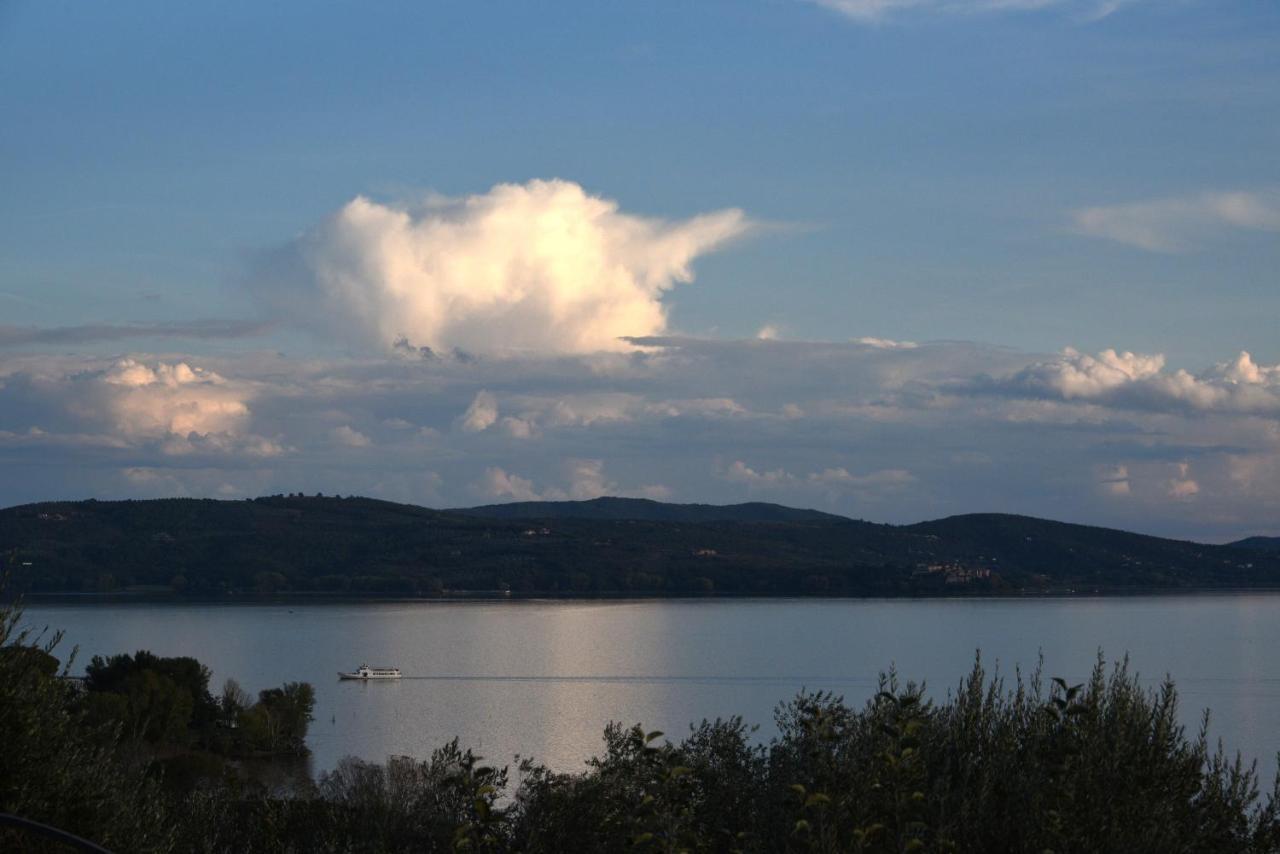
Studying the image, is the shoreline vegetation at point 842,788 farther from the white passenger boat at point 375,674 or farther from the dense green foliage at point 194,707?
the white passenger boat at point 375,674

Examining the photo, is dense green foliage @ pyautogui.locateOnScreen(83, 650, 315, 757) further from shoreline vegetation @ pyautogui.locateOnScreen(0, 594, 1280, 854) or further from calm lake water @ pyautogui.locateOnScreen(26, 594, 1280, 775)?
shoreline vegetation @ pyautogui.locateOnScreen(0, 594, 1280, 854)

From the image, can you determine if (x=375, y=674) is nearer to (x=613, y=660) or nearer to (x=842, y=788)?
(x=613, y=660)

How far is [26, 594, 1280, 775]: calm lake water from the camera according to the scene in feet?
288

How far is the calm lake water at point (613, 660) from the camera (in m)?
87.9

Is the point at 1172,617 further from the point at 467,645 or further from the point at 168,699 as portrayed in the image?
the point at 168,699

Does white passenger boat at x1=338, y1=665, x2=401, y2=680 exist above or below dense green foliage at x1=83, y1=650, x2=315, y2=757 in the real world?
below

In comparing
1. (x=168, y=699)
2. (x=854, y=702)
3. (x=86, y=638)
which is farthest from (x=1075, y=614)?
(x=168, y=699)

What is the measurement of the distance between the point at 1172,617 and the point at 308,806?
622 ft

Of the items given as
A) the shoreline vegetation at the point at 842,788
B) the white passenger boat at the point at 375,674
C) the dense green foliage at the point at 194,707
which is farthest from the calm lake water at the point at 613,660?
the shoreline vegetation at the point at 842,788

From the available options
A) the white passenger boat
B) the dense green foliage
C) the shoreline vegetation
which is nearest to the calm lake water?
the white passenger boat

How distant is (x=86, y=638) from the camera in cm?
14512

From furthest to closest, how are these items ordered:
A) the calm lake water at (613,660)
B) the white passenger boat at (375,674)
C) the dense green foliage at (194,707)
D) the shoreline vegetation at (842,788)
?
the white passenger boat at (375,674) < the calm lake water at (613,660) < the dense green foliage at (194,707) < the shoreline vegetation at (842,788)

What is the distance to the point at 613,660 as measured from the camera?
5266 inches

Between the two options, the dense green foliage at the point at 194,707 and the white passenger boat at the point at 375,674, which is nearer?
the dense green foliage at the point at 194,707
